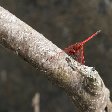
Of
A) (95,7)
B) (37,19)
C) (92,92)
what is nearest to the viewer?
(92,92)

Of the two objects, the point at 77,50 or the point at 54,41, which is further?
the point at 54,41

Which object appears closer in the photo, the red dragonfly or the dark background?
the red dragonfly

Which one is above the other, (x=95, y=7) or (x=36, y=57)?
(x=95, y=7)

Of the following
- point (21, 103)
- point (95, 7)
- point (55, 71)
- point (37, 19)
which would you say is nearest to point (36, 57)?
point (55, 71)

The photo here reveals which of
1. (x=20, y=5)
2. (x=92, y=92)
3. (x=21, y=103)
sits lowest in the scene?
(x=92, y=92)

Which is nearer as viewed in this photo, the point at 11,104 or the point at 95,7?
the point at 95,7

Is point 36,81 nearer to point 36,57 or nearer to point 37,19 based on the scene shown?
point 37,19

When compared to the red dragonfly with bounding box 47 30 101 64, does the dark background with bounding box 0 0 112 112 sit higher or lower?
higher

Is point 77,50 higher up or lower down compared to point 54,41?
lower down
